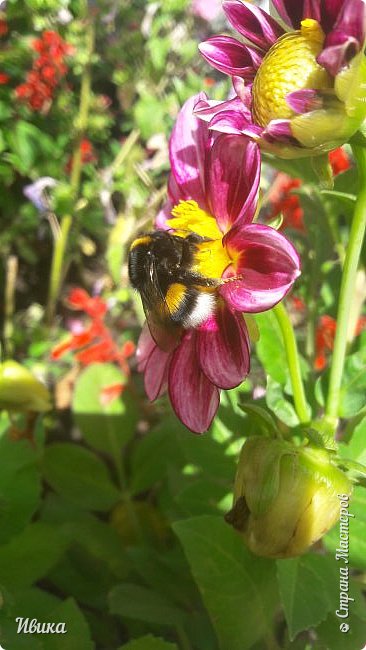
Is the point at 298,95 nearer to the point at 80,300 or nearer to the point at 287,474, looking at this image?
the point at 287,474

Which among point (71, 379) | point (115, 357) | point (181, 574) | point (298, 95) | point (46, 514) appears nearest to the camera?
point (298, 95)

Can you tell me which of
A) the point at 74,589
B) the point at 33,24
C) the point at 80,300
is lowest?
the point at 74,589

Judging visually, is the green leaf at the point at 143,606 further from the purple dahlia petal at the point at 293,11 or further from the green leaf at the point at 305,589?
the purple dahlia petal at the point at 293,11

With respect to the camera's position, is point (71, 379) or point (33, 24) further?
point (33, 24)

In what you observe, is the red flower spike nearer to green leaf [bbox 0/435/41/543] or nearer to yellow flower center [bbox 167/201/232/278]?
green leaf [bbox 0/435/41/543]

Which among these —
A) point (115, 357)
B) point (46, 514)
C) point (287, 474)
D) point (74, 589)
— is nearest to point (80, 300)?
point (115, 357)

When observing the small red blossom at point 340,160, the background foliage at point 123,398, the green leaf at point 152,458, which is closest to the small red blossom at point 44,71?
the background foliage at point 123,398

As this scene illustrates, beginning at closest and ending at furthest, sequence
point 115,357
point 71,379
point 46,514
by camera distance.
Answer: point 46,514 < point 115,357 < point 71,379
